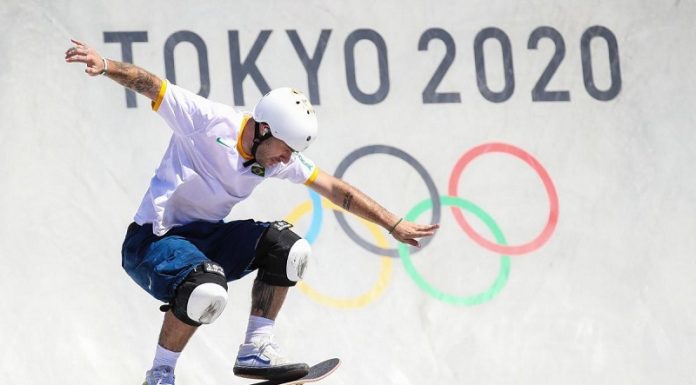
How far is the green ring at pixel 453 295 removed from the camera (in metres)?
8.32

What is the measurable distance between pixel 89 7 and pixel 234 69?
112 cm

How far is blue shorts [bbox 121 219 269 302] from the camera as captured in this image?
5.89 m

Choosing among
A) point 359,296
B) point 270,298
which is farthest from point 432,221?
point 270,298

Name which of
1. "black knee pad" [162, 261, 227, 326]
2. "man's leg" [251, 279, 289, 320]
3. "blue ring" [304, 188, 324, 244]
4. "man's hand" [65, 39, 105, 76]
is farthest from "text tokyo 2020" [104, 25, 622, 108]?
"black knee pad" [162, 261, 227, 326]

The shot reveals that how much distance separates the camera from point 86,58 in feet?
18.2

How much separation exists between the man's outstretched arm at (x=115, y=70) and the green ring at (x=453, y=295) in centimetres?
294

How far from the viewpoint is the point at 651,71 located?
362 inches

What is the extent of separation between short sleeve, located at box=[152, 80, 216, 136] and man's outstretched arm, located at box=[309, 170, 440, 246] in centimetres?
82

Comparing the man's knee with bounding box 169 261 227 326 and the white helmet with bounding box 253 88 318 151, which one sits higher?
the white helmet with bounding box 253 88 318 151

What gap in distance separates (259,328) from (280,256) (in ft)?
1.36

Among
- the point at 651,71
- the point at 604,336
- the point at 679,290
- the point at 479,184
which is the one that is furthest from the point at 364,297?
the point at 651,71

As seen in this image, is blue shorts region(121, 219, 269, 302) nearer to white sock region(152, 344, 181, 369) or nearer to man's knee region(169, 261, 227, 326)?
man's knee region(169, 261, 227, 326)

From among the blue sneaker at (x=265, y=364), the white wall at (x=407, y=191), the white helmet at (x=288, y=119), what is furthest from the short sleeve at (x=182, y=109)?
the white wall at (x=407, y=191)

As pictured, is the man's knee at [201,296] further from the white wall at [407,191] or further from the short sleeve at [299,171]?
the white wall at [407,191]
